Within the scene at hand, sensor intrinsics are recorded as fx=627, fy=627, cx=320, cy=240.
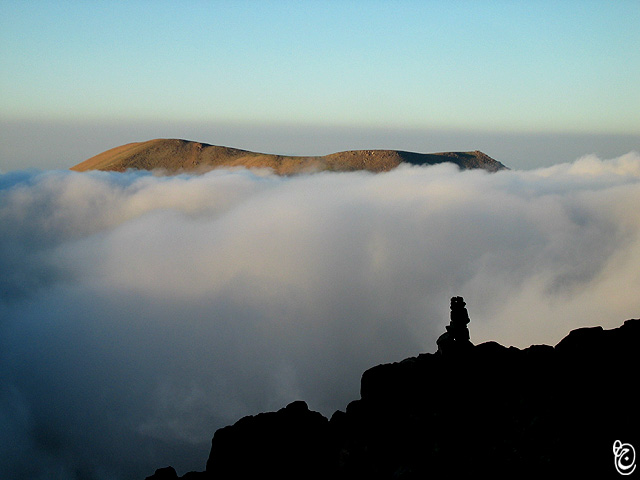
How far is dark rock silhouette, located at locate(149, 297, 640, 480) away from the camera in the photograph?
4206cm

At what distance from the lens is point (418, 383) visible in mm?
55312

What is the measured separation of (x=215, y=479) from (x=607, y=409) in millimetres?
40242

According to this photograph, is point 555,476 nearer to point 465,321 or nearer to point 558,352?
point 558,352

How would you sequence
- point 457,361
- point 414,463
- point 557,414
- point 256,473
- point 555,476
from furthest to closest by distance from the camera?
point 256,473 → point 457,361 → point 414,463 → point 557,414 → point 555,476

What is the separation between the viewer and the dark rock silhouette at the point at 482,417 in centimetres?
4206

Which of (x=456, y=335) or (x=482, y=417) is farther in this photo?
(x=456, y=335)

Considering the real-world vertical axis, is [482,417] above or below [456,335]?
below

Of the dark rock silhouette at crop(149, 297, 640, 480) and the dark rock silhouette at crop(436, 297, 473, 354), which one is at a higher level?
the dark rock silhouette at crop(436, 297, 473, 354)

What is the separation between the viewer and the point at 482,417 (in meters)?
48.5

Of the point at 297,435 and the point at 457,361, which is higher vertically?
the point at 457,361

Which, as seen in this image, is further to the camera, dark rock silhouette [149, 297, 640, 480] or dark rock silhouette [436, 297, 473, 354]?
dark rock silhouette [436, 297, 473, 354]

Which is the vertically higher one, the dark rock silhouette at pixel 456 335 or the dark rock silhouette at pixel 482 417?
the dark rock silhouette at pixel 456 335

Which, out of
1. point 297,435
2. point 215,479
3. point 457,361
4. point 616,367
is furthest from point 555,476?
point 215,479

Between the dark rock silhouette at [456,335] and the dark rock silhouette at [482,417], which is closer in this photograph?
the dark rock silhouette at [482,417]
